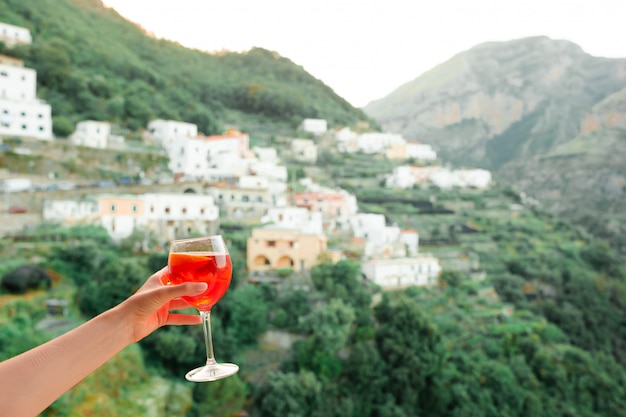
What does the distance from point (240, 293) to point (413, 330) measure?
135 inches

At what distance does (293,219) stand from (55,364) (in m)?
13.3

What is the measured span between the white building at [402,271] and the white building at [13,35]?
575 inches

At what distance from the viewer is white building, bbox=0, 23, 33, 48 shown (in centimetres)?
1797

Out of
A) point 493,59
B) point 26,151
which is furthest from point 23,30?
point 493,59

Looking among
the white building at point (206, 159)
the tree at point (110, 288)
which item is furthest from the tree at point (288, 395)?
the white building at point (206, 159)

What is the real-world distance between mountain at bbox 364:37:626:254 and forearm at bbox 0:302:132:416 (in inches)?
1591

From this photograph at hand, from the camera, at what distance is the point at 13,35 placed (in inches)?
719

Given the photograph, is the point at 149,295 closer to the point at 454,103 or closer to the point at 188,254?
the point at 188,254

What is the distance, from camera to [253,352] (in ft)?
31.7

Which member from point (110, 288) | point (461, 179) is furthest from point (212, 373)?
point (461, 179)

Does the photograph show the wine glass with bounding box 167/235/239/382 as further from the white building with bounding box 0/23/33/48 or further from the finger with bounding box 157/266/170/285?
the white building with bounding box 0/23/33/48

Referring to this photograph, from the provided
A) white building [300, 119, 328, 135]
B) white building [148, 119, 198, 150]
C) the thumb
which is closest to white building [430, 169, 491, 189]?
white building [300, 119, 328, 135]

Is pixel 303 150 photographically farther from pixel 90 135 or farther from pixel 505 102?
pixel 505 102

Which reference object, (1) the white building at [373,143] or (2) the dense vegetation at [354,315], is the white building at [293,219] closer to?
(2) the dense vegetation at [354,315]
